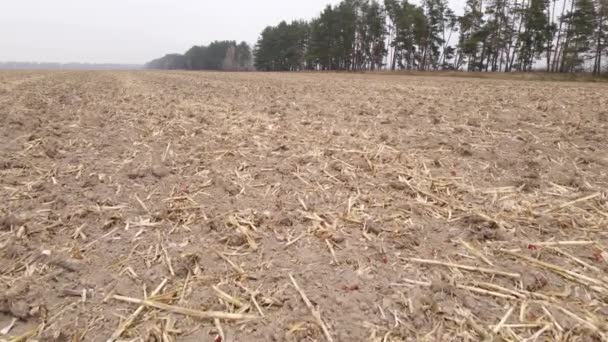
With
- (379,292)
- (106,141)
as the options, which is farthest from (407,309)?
(106,141)

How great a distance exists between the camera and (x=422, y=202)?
3428 millimetres

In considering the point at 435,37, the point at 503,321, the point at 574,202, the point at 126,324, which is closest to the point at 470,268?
the point at 503,321

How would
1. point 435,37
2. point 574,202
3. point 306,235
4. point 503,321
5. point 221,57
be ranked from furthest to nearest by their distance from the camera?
point 221,57 < point 435,37 < point 574,202 < point 306,235 < point 503,321

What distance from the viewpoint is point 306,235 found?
294 cm

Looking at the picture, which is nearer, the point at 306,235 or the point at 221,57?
the point at 306,235

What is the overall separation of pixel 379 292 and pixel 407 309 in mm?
203

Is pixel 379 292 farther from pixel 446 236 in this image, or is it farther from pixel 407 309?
pixel 446 236

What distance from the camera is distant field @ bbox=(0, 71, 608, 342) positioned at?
6.93 feet

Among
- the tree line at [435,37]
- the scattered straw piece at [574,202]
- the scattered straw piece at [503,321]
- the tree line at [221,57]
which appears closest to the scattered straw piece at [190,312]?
the scattered straw piece at [503,321]

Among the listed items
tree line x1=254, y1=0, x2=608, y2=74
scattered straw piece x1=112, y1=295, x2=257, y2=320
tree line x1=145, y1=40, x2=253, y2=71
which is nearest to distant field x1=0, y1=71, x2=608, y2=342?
scattered straw piece x1=112, y1=295, x2=257, y2=320

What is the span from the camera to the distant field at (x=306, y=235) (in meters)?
2.11

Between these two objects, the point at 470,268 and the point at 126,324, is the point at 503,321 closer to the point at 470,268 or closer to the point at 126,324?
the point at 470,268

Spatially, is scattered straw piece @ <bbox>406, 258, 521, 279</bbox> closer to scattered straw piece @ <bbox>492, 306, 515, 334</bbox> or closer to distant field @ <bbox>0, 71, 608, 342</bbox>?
distant field @ <bbox>0, 71, 608, 342</bbox>

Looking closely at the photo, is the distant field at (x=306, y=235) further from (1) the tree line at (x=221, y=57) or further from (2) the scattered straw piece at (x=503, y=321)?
(1) the tree line at (x=221, y=57)
